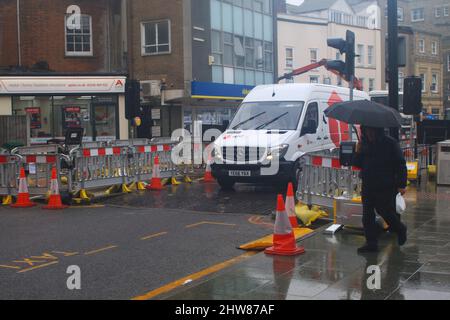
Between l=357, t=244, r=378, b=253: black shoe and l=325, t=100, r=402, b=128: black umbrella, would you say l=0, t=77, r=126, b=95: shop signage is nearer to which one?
l=325, t=100, r=402, b=128: black umbrella

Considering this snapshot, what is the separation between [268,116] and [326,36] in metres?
31.8

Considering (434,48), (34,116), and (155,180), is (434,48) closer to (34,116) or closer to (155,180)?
(34,116)

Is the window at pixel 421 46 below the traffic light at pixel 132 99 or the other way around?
the other way around

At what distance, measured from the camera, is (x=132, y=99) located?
705 inches

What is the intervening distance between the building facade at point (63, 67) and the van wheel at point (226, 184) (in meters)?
13.6

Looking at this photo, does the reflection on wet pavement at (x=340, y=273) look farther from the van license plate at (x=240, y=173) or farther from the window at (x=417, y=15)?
the window at (x=417, y=15)

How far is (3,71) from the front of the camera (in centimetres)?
2809

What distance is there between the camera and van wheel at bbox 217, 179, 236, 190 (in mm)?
15378

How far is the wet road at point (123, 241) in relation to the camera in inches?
281

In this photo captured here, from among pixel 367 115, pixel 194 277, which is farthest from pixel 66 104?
pixel 194 277

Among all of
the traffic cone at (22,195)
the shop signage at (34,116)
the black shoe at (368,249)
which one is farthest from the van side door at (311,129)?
the shop signage at (34,116)

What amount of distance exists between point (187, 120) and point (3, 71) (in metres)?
9.04
